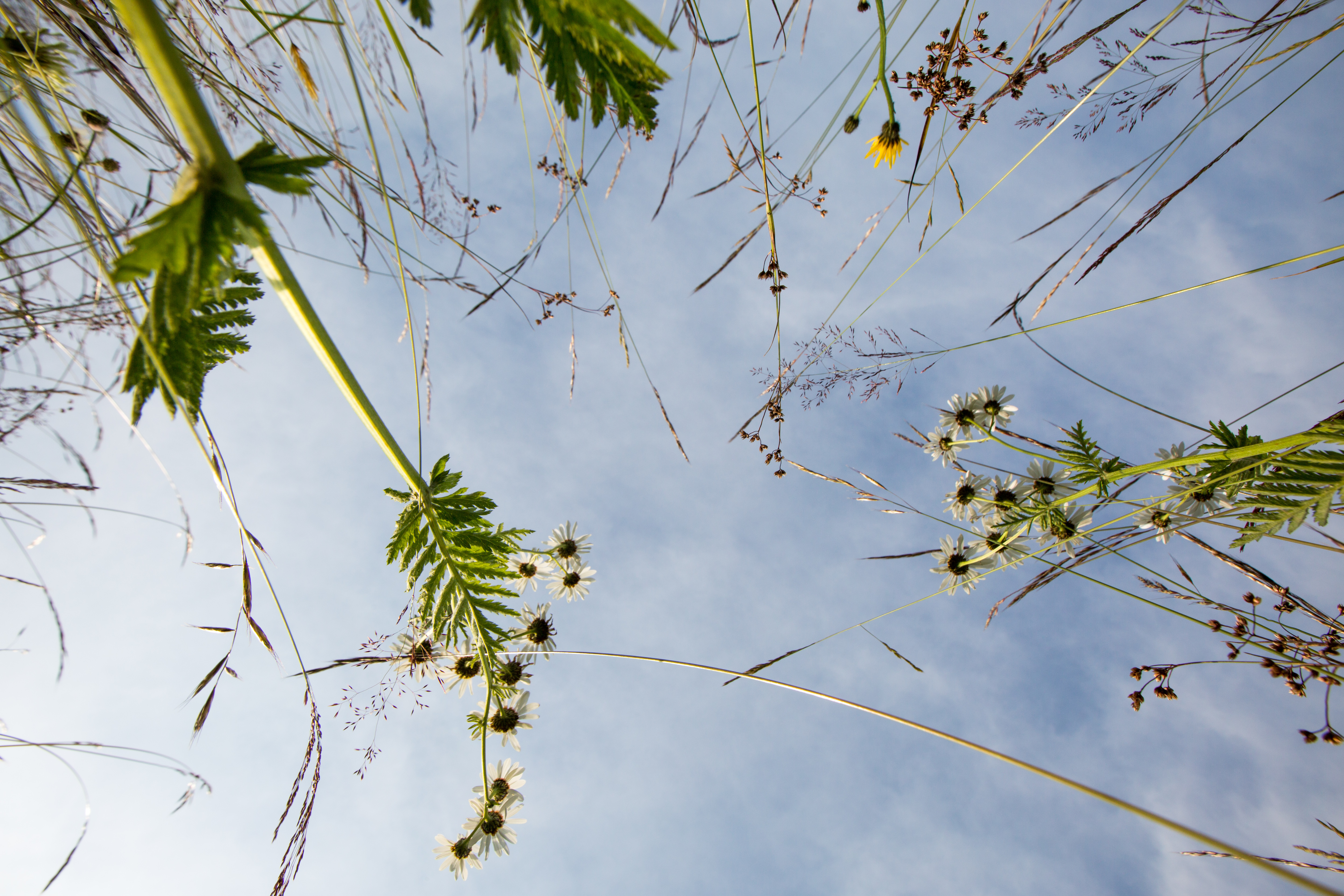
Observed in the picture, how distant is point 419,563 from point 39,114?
1.03 meters

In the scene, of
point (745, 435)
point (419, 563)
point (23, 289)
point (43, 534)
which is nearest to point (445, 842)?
point (419, 563)

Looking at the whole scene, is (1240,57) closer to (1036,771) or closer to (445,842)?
(1036,771)

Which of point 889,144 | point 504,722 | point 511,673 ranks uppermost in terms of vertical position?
point 889,144

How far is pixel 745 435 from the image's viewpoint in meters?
1.70

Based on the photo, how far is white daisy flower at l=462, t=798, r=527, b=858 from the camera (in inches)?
61.1

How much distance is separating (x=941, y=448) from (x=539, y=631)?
1487 millimetres

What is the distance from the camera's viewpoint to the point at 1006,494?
64.0 inches

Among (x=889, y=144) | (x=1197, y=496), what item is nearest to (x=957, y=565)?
(x=1197, y=496)

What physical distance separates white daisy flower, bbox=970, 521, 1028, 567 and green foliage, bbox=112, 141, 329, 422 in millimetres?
1643

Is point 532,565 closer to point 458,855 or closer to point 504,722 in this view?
point 504,722

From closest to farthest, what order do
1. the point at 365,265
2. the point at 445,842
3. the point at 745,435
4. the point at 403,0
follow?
the point at 403,0 → the point at 365,265 → the point at 745,435 → the point at 445,842

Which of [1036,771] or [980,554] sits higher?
[980,554]

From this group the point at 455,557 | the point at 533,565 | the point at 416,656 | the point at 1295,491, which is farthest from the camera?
the point at 533,565

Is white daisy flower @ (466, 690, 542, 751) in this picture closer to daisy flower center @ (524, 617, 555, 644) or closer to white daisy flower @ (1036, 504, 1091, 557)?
daisy flower center @ (524, 617, 555, 644)
